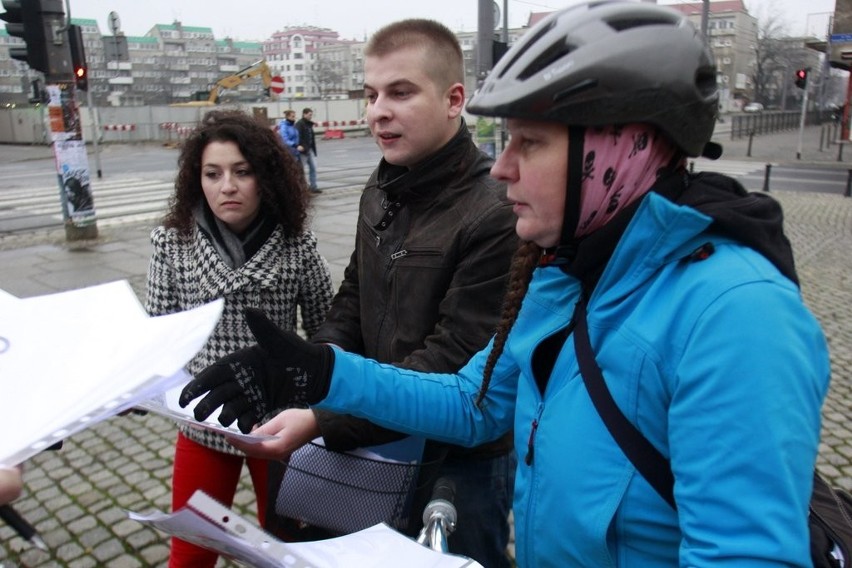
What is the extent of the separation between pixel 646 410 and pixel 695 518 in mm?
166

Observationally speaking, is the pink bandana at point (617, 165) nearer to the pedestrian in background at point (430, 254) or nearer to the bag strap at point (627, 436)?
the bag strap at point (627, 436)

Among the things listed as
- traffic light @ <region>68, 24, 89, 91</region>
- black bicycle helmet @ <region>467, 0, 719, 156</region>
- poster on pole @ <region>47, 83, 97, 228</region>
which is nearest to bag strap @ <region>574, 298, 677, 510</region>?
black bicycle helmet @ <region>467, 0, 719, 156</region>

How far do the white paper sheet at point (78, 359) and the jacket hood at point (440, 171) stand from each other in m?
0.86

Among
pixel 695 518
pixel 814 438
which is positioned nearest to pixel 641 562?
pixel 695 518

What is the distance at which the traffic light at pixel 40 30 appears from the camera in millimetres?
8820

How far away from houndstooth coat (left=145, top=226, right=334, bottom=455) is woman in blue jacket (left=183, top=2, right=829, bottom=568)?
0.88m

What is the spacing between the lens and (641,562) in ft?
3.53

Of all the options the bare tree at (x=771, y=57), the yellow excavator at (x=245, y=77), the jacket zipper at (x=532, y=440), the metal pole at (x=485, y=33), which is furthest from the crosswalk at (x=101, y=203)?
the bare tree at (x=771, y=57)

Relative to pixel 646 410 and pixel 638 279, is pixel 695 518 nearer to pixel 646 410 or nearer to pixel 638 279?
pixel 646 410

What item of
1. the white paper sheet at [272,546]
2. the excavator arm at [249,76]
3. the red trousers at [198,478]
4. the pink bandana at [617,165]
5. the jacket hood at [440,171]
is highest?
the excavator arm at [249,76]

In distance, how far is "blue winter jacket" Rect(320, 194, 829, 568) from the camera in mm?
880

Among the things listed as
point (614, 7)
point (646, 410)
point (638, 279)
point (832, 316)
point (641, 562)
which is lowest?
point (832, 316)

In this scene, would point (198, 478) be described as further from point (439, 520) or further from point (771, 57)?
point (771, 57)

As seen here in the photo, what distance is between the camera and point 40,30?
8.88 metres
